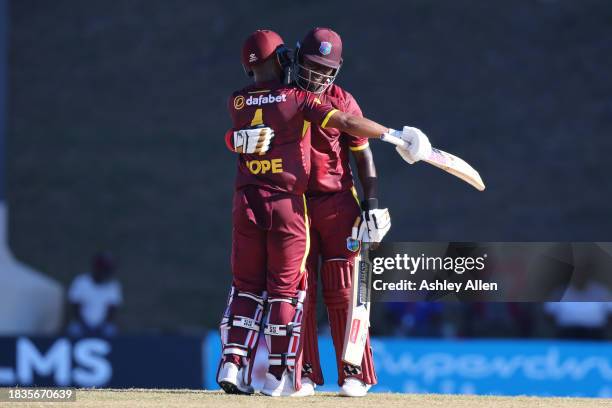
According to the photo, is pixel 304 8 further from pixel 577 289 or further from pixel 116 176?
pixel 577 289

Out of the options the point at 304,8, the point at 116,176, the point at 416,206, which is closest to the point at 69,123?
the point at 116,176

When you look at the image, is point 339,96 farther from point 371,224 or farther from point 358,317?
point 358,317

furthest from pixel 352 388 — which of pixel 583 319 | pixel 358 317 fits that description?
pixel 583 319

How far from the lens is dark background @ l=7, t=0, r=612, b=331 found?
1634 centimetres

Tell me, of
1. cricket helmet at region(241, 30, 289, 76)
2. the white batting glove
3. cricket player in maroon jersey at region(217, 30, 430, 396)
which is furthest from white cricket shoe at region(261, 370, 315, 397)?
cricket helmet at region(241, 30, 289, 76)

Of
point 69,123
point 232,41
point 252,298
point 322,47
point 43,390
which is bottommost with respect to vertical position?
point 43,390

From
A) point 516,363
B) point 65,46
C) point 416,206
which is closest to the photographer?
point 516,363

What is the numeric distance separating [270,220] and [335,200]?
1.35 feet

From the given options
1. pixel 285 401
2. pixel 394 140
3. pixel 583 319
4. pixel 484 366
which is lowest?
pixel 285 401

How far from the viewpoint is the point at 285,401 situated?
6180 mm

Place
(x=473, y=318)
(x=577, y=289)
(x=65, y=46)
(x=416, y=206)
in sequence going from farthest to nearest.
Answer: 1. (x=65, y=46)
2. (x=416, y=206)
3. (x=473, y=318)
4. (x=577, y=289)

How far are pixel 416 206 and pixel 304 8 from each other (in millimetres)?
3065

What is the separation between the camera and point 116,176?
17.3 metres

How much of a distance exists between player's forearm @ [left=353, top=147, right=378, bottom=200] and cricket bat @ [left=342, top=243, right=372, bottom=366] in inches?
10.8
